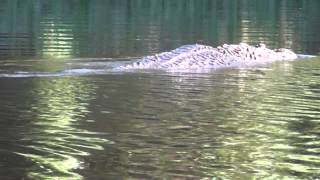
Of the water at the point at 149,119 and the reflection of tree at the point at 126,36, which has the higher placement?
the reflection of tree at the point at 126,36

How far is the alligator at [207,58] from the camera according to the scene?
23134mm

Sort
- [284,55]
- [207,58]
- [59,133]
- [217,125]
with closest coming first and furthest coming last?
[59,133], [217,125], [207,58], [284,55]

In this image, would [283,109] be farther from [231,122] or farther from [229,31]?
[229,31]

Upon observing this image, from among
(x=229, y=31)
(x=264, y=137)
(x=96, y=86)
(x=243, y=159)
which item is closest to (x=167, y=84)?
(x=96, y=86)

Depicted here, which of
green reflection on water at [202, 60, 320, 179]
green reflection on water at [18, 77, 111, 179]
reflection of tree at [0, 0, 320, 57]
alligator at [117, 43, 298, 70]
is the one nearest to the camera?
green reflection on water at [18, 77, 111, 179]

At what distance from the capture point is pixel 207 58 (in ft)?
79.8

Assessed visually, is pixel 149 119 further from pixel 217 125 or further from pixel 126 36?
pixel 126 36

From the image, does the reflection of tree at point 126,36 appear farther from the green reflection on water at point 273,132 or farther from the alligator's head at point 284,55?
the green reflection on water at point 273,132

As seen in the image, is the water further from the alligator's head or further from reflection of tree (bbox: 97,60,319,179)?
the alligator's head

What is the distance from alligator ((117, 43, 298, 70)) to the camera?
911 inches

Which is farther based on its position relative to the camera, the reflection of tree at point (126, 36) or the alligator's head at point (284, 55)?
the reflection of tree at point (126, 36)

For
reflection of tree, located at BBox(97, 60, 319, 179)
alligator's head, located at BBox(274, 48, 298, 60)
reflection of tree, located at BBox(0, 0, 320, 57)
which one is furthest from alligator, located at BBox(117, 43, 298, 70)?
reflection of tree, located at BBox(0, 0, 320, 57)

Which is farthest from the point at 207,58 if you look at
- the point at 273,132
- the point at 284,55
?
the point at 273,132

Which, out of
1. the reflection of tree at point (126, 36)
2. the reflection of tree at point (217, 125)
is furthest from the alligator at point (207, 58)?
the reflection of tree at point (126, 36)
